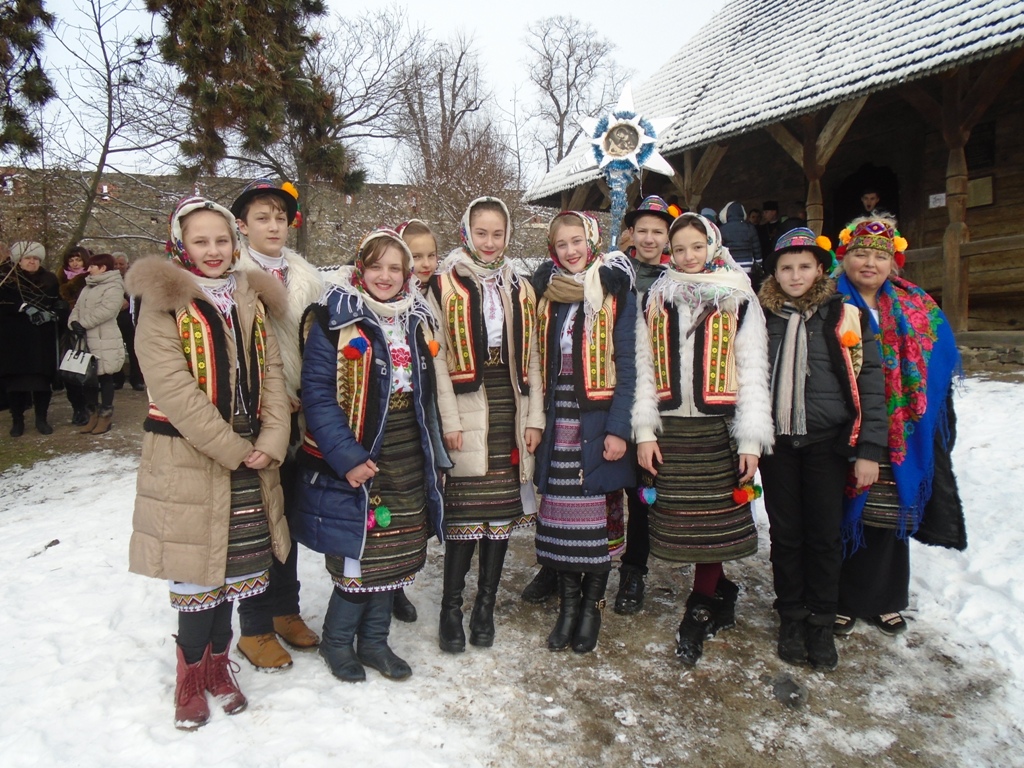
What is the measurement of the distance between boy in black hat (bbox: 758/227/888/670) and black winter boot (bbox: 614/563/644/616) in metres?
0.64

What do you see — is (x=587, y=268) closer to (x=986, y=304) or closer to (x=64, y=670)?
(x=64, y=670)

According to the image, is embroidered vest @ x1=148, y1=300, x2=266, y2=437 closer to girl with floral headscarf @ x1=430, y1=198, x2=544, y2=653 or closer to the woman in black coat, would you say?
girl with floral headscarf @ x1=430, y1=198, x2=544, y2=653

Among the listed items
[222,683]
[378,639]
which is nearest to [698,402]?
[378,639]

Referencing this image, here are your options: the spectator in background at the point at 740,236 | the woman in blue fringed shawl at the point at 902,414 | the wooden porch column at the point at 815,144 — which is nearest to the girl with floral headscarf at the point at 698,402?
the woman in blue fringed shawl at the point at 902,414

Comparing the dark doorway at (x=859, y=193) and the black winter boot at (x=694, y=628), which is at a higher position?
the dark doorway at (x=859, y=193)

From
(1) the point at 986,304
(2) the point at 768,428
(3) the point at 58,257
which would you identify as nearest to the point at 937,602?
(2) the point at 768,428

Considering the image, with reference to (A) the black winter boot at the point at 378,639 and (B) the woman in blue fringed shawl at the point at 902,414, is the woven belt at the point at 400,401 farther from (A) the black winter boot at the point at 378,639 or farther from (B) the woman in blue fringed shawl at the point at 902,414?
(B) the woman in blue fringed shawl at the point at 902,414

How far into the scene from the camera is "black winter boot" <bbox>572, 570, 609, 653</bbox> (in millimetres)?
2734

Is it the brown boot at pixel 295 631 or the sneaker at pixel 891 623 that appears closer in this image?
the brown boot at pixel 295 631

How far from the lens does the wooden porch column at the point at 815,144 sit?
709 centimetres

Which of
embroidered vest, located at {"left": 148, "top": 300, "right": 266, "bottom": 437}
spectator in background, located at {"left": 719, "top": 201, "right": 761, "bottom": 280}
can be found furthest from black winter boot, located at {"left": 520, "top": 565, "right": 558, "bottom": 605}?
spectator in background, located at {"left": 719, "top": 201, "right": 761, "bottom": 280}

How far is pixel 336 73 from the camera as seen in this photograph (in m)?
15.0

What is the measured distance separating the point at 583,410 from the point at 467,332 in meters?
0.56

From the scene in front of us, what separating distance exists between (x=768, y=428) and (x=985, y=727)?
1213 mm
